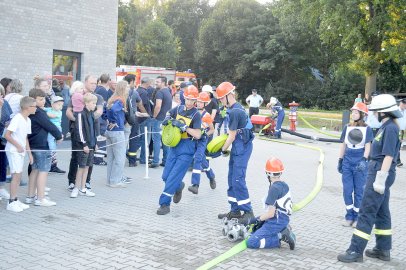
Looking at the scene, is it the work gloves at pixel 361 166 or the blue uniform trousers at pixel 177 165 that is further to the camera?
the blue uniform trousers at pixel 177 165

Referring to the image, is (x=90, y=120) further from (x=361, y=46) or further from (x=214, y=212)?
(x=361, y=46)

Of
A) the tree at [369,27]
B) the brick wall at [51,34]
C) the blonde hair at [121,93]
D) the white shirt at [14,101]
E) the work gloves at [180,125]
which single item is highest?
the tree at [369,27]

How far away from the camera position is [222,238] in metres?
6.48

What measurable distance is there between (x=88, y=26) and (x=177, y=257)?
12.7 meters

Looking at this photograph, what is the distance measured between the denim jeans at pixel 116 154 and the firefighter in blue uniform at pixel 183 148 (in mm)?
1932

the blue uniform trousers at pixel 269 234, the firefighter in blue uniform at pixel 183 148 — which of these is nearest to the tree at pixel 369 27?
the firefighter in blue uniform at pixel 183 148

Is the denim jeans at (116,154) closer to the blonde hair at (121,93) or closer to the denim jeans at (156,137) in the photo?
the blonde hair at (121,93)

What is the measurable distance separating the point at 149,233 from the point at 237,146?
1.69 meters

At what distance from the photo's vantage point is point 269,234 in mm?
6105

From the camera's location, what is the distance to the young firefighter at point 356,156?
7219mm

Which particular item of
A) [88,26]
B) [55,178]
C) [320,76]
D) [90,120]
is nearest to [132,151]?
[55,178]

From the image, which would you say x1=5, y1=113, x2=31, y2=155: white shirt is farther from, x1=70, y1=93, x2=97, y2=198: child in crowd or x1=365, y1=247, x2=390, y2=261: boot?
x1=365, y1=247, x2=390, y2=261: boot

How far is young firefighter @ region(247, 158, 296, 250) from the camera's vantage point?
606cm

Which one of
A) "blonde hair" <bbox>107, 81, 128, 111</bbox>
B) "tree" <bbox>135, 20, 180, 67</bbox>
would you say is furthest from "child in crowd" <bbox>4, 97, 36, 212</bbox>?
"tree" <bbox>135, 20, 180, 67</bbox>
